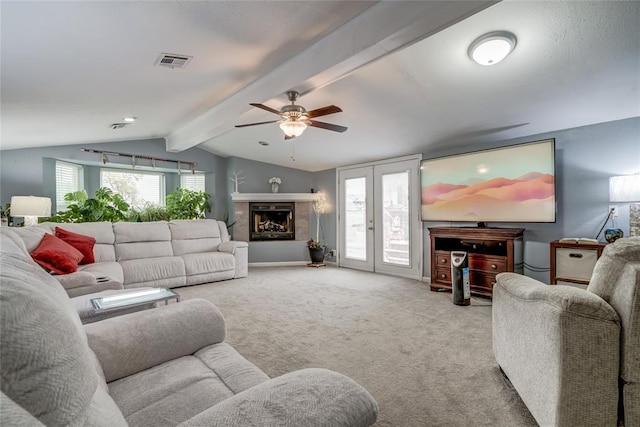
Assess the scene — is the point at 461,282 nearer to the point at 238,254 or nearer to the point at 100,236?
the point at 238,254

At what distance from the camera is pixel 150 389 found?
116cm

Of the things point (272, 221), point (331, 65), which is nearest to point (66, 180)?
point (272, 221)

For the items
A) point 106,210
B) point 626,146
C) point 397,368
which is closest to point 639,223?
point 626,146

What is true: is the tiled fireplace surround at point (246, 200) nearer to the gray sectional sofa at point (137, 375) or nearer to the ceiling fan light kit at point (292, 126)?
the ceiling fan light kit at point (292, 126)

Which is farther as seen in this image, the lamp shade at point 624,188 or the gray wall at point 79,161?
the gray wall at point 79,161

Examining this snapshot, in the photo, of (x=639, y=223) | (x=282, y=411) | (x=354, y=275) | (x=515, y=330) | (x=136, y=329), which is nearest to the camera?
(x=282, y=411)

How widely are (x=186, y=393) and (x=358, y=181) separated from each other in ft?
17.6

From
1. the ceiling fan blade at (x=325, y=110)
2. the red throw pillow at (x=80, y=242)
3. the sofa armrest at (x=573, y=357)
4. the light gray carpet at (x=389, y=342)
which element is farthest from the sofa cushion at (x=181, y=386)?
the red throw pillow at (x=80, y=242)

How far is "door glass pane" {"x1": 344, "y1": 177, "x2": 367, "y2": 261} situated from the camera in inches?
239

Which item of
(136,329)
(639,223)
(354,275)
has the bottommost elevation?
(354,275)

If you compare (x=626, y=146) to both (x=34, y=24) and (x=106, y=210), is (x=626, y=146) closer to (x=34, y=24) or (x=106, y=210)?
(x=34, y=24)

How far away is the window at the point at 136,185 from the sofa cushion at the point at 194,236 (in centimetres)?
158

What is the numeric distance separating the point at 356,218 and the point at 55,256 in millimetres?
4637

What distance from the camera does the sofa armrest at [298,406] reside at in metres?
0.72
